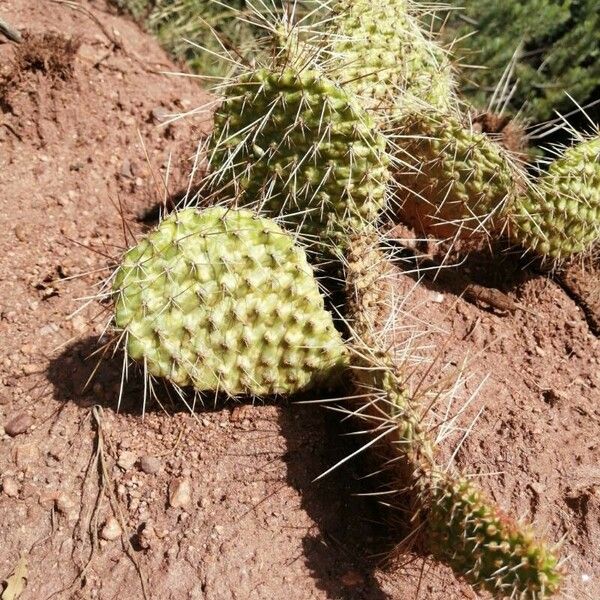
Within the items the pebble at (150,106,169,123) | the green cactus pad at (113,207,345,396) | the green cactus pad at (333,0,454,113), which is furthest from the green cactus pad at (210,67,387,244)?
the pebble at (150,106,169,123)

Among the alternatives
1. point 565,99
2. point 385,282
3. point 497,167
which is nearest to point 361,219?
point 385,282

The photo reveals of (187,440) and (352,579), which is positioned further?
(187,440)

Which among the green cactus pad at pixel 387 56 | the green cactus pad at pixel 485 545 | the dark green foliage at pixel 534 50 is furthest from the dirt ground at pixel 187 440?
the dark green foliage at pixel 534 50

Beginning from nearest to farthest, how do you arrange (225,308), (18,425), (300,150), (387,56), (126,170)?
(225,308) < (18,425) < (300,150) < (387,56) < (126,170)

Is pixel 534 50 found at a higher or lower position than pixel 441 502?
higher

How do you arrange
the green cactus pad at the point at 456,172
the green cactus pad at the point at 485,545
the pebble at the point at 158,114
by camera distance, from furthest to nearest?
the pebble at the point at 158,114 < the green cactus pad at the point at 456,172 < the green cactus pad at the point at 485,545

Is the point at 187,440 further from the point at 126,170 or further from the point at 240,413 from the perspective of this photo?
the point at 126,170

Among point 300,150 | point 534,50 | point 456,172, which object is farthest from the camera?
point 534,50

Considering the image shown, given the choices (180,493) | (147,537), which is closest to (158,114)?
(180,493)

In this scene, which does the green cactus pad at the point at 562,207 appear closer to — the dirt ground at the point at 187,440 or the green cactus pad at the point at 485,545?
the dirt ground at the point at 187,440
